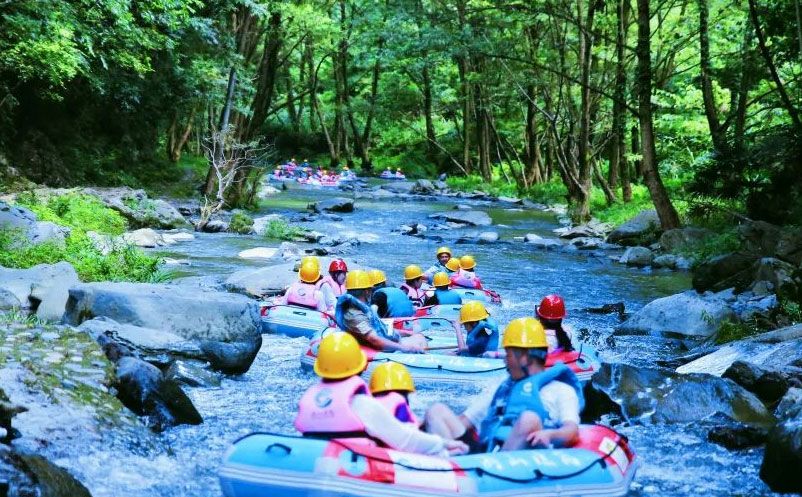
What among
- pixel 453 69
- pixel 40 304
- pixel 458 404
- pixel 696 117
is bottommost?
pixel 458 404

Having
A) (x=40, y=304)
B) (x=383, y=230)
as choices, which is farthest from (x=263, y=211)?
(x=40, y=304)

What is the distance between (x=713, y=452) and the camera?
5984mm

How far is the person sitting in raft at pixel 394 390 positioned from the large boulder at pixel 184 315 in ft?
11.8

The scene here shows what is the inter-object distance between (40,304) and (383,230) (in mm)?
13383

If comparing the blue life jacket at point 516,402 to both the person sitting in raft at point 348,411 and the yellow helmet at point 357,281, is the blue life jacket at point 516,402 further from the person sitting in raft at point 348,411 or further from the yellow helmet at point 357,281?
the yellow helmet at point 357,281

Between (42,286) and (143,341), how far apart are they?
233 cm

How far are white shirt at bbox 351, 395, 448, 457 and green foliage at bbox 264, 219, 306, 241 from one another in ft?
45.4

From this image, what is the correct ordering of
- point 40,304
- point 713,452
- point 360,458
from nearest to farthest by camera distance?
point 360,458, point 713,452, point 40,304

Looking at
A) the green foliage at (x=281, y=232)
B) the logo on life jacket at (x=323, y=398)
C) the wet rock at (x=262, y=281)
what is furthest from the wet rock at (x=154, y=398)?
the green foliage at (x=281, y=232)

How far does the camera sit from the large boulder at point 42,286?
8.47 metres

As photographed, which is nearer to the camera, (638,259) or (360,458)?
(360,458)

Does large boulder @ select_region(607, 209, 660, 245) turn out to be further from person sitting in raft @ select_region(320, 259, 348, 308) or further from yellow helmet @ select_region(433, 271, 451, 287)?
person sitting in raft @ select_region(320, 259, 348, 308)

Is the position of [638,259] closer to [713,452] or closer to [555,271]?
[555,271]

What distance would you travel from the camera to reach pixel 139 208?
1817 centimetres
